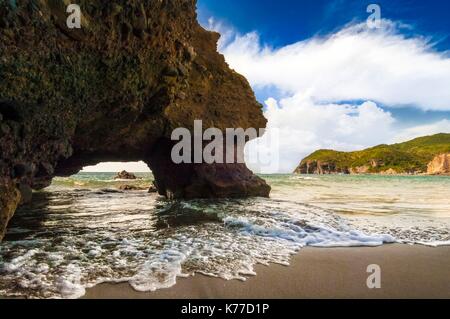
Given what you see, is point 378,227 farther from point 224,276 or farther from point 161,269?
point 161,269

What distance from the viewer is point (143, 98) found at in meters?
9.65

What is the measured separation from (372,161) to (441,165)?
78.3 feet

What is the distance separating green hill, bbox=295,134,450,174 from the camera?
118m

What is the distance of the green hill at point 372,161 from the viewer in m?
118

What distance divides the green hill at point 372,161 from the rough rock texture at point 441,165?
18.8 feet

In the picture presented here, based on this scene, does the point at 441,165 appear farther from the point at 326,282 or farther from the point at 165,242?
the point at 326,282

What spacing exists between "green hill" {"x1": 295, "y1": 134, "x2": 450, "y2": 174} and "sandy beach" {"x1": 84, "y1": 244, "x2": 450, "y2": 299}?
125m

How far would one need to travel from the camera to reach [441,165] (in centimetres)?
10581
